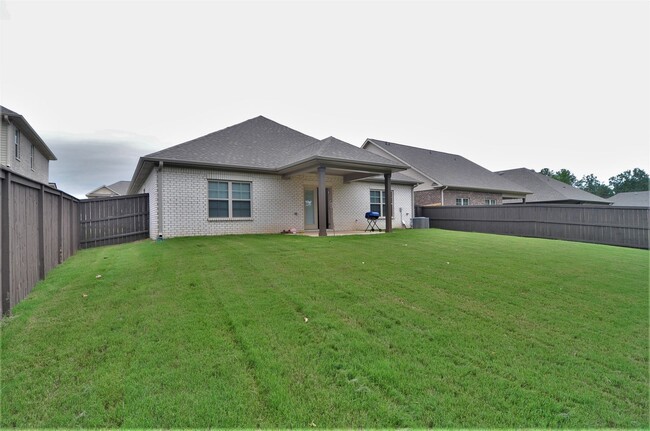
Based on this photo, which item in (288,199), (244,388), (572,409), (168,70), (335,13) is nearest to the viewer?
(572,409)

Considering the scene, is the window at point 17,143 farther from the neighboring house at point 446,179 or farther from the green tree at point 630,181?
the green tree at point 630,181

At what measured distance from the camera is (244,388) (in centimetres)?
225

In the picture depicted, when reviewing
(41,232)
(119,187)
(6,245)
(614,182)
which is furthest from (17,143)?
(614,182)

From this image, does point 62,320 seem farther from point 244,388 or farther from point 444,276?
point 444,276

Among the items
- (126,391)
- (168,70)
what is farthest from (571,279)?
(168,70)

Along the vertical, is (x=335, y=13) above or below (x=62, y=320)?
above

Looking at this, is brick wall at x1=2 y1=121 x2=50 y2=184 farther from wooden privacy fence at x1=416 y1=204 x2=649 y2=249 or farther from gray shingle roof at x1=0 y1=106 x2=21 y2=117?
wooden privacy fence at x1=416 y1=204 x2=649 y2=249

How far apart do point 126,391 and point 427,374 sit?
87.5 inches

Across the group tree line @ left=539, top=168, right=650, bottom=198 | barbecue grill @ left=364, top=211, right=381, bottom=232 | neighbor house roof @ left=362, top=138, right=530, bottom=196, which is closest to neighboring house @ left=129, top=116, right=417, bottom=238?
barbecue grill @ left=364, top=211, right=381, bottom=232

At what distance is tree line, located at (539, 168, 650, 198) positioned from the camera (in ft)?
220

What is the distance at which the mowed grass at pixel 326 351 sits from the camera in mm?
2021

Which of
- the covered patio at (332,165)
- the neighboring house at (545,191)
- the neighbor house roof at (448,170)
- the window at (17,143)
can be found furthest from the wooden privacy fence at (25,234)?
the neighboring house at (545,191)

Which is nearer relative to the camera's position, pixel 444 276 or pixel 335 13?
pixel 444 276

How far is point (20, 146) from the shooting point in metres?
14.8
